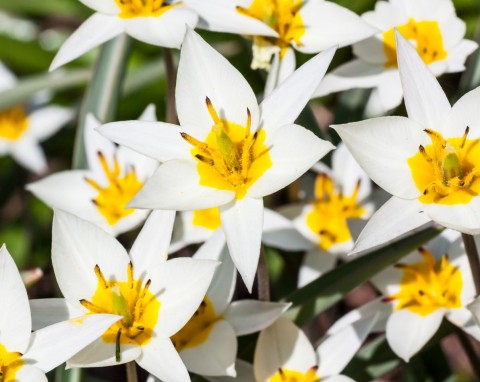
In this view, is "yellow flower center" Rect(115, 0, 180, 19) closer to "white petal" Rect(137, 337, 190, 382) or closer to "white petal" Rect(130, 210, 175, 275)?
"white petal" Rect(130, 210, 175, 275)

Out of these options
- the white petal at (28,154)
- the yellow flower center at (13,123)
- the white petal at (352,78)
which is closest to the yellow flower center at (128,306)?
the white petal at (352,78)

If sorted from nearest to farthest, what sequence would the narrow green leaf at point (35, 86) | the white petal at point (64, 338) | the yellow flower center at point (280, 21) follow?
the white petal at point (64, 338) → the yellow flower center at point (280, 21) → the narrow green leaf at point (35, 86)

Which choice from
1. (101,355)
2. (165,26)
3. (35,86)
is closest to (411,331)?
(101,355)

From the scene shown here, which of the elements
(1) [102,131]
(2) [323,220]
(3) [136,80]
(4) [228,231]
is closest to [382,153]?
(4) [228,231]

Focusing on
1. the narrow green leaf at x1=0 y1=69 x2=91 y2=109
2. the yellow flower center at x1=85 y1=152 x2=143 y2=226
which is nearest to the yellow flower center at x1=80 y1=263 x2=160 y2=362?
the yellow flower center at x1=85 y1=152 x2=143 y2=226

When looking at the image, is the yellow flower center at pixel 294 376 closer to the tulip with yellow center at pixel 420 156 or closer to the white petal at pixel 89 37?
the tulip with yellow center at pixel 420 156
